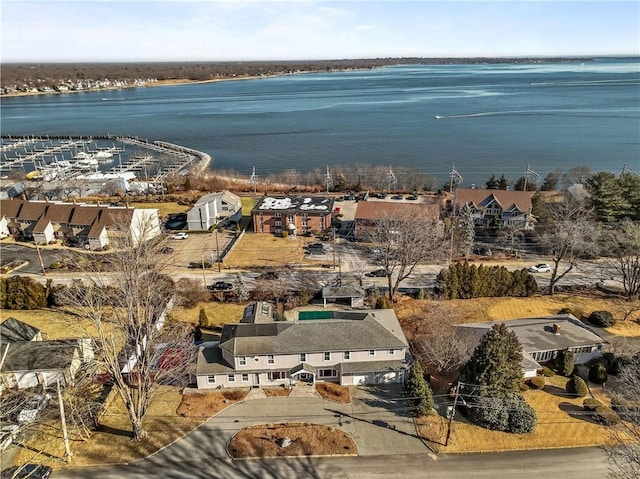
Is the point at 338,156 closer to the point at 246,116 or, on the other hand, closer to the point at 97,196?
the point at 97,196

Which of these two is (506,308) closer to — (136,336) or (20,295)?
(136,336)

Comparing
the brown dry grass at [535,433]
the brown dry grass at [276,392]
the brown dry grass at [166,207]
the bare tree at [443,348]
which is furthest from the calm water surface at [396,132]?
the brown dry grass at [276,392]

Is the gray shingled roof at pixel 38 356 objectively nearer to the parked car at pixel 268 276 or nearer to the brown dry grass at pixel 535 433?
the parked car at pixel 268 276

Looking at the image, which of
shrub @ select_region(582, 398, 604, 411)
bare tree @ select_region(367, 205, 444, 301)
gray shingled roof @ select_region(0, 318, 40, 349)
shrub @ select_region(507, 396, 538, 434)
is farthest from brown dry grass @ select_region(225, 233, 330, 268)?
shrub @ select_region(582, 398, 604, 411)

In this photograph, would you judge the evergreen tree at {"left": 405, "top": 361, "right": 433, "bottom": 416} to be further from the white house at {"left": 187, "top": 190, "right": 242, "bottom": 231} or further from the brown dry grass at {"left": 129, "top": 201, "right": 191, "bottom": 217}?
the brown dry grass at {"left": 129, "top": 201, "right": 191, "bottom": 217}

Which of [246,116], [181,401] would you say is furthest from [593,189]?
[246,116]

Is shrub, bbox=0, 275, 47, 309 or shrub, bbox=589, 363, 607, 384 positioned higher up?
shrub, bbox=0, 275, 47, 309

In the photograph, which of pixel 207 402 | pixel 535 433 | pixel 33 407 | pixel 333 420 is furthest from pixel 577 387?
pixel 33 407
